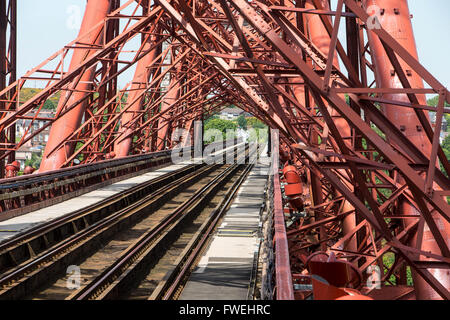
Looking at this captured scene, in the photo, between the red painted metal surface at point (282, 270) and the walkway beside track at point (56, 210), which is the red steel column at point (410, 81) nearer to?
the red painted metal surface at point (282, 270)

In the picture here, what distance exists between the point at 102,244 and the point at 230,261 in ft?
14.7

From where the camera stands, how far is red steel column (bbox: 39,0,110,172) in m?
16.0

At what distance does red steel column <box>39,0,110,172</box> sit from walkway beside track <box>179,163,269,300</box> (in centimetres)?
572

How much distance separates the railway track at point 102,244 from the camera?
11.9 m

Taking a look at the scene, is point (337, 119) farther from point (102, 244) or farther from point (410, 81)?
point (102, 244)

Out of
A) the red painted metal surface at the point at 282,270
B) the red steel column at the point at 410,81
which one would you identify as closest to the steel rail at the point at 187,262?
the red painted metal surface at the point at 282,270

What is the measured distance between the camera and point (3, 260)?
1201 centimetres

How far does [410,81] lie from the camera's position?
20.5 feet

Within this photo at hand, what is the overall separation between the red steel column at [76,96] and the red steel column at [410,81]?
1093 cm

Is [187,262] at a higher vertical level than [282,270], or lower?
lower

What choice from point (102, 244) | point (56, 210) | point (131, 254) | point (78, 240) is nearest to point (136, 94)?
point (56, 210)
